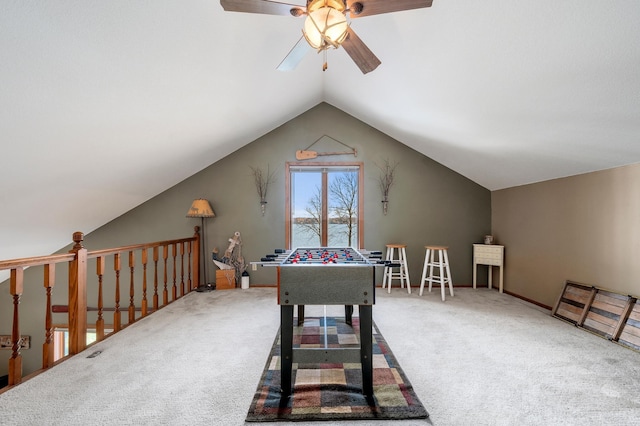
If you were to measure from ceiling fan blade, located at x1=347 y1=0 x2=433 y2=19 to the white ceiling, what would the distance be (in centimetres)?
61

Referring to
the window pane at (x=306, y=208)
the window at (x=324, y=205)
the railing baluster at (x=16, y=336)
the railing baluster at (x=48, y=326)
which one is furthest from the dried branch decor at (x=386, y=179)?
the railing baluster at (x=16, y=336)

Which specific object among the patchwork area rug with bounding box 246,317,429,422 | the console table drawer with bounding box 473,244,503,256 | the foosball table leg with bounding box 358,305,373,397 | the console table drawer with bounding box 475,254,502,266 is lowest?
the patchwork area rug with bounding box 246,317,429,422

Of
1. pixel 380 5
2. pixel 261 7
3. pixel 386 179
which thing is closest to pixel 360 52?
pixel 380 5

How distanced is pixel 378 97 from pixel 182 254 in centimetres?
335

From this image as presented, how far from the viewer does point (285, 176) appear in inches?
184

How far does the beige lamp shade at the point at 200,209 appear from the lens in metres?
4.30

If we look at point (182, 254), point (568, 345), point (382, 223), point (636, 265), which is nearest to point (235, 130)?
point (182, 254)

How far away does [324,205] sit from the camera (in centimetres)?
475

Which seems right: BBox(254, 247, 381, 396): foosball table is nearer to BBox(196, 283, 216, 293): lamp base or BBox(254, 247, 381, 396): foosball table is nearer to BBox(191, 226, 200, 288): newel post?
BBox(196, 283, 216, 293): lamp base

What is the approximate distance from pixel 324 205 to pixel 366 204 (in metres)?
0.67

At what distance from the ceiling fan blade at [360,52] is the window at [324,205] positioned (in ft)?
8.44

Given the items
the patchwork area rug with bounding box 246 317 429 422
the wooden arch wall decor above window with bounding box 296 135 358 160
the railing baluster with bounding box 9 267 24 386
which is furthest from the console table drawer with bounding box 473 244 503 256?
the railing baluster with bounding box 9 267 24 386

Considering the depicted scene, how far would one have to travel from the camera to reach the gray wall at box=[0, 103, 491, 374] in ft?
15.1

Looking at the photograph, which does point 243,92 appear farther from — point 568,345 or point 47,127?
point 568,345
